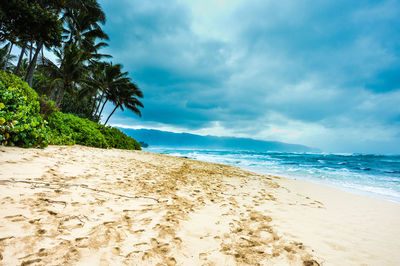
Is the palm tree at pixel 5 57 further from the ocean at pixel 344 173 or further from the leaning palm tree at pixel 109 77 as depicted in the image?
the ocean at pixel 344 173

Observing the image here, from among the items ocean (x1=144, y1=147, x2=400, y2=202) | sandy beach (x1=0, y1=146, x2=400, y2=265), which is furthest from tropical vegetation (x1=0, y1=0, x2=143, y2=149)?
ocean (x1=144, y1=147, x2=400, y2=202)

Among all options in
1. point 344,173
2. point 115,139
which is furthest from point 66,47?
point 344,173

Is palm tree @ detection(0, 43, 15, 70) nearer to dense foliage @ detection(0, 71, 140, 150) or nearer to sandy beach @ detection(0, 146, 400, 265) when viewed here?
dense foliage @ detection(0, 71, 140, 150)

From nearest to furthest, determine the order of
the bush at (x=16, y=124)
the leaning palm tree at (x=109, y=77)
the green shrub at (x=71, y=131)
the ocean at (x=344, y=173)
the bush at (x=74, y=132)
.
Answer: the bush at (x=16, y=124), the ocean at (x=344, y=173), the bush at (x=74, y=132), the green shrub at (x=71, y=131), the leaning palm tree at (x=109, y=77)

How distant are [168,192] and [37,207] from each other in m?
1.95

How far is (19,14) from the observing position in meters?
6.45

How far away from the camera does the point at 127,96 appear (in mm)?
23391

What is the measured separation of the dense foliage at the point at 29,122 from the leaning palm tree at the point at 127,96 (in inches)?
544

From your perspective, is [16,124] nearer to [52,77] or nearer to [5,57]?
[52,77]

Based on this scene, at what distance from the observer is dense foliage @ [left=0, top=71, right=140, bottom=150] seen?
3996 mm

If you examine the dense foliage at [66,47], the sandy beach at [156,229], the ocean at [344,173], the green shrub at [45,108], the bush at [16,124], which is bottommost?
the ocean at [344,173]

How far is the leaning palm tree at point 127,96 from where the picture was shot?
2242cm

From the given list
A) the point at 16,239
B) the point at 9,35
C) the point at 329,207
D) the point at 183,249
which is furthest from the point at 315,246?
the point at 9,35

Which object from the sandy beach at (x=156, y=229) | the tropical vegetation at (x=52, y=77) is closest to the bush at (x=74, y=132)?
the tropical vegetation at (x=52, y=77)
